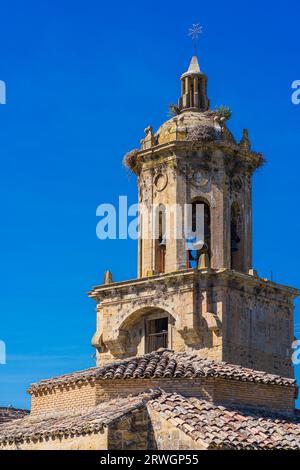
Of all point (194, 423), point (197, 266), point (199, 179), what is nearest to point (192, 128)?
point (199, 179)

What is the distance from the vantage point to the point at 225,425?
2222cm

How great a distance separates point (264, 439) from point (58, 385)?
594 cm

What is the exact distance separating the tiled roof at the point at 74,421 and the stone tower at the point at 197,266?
4652 mm

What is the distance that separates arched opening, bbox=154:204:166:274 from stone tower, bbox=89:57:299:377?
0.03 m

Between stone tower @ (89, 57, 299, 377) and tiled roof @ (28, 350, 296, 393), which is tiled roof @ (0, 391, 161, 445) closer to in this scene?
tiled roof @ (28, 350, 296, 393)

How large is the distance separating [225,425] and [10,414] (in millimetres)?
13874

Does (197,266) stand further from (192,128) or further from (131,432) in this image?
(131,432)

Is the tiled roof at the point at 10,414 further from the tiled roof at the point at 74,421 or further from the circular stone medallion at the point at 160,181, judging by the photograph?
the circular stone medallion at the point at 160,181

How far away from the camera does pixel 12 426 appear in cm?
2592

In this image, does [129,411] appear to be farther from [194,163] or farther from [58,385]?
[194,163]
